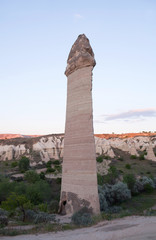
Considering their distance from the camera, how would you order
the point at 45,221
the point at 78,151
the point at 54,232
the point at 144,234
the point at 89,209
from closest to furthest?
the point at 144,234 → the point at 54,232 → the point at 45,221 → the point at 89,209 → the point at 78,151

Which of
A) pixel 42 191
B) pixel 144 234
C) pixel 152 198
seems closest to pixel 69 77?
pixel 144 234

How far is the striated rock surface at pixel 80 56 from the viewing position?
1097cm

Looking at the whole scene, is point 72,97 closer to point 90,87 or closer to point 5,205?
point 90,87

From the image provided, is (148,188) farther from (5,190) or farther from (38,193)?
(5,190)

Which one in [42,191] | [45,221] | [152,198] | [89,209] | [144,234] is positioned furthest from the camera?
[152,198]

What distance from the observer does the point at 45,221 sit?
341 inches

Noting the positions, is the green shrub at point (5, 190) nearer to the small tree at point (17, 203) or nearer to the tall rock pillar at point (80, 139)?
the small tree at point (17, 203)

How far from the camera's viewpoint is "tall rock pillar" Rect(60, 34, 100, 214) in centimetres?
988

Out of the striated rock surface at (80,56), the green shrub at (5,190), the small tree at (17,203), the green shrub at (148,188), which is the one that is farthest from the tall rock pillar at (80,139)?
the green shrub at (148,188)

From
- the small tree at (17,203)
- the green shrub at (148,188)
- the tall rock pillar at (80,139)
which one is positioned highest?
the tall rock pillar at (80,139)

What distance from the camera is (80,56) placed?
36.2 feet

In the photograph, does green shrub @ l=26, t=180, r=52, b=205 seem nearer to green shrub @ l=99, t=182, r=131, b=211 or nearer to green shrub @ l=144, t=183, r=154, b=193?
green shrub @ l=99, t=182, r=131, b=211

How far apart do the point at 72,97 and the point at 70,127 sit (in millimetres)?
1625

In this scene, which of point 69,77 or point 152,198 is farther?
point 152,198
